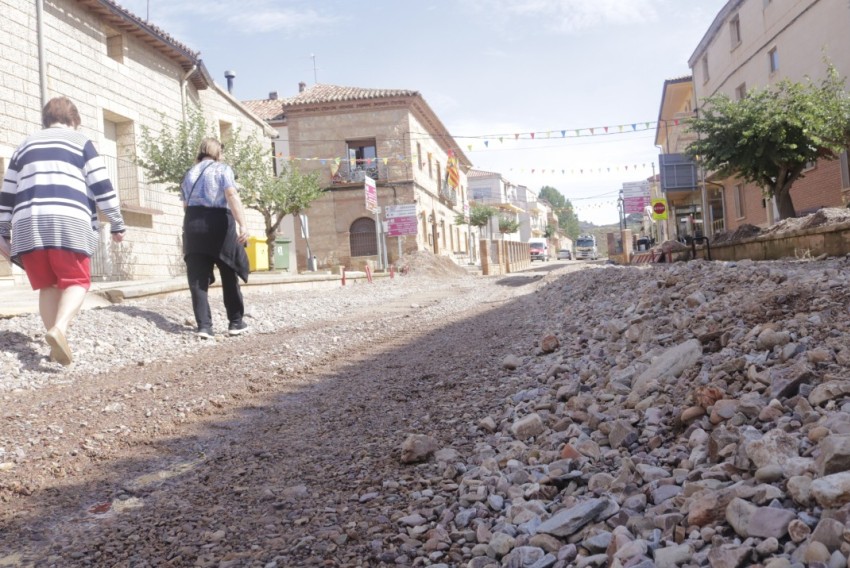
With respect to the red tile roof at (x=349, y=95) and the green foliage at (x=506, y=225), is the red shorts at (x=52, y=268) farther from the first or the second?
the green foliage at (x=506, y=225)

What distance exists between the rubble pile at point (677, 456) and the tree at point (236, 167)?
13644mm

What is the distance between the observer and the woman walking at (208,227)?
604cm

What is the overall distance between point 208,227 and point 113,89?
11.3 m

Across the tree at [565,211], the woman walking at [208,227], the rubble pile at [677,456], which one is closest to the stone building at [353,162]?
the woman walking at [208,227]

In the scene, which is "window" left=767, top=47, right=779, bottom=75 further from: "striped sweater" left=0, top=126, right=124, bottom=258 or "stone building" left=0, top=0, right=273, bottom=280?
"striped sweater" left=0, top=126, right=124, bottom=258

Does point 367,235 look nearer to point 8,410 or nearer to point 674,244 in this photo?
point 674,244

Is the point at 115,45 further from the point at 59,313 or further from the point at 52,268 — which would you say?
the point at 59,313

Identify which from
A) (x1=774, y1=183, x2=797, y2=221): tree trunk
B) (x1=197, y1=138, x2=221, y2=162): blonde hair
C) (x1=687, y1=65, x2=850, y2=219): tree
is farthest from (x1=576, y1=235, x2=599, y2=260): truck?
(x1=197, y1=138, x2=221, y2=162): blonde hair

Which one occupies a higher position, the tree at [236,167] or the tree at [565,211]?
the tree at [565,211]

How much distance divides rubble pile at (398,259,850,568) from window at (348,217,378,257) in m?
27.4

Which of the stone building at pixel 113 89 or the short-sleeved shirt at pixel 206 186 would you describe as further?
the stone building at pixel 113 89

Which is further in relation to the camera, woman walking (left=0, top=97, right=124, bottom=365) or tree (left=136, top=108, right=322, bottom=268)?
tree (left=136, top=108, right=322, bottom=268)

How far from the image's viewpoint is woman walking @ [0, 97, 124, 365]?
4.73 m

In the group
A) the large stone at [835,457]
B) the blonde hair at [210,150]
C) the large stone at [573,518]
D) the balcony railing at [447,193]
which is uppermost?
the balcony railing at [447,193]
